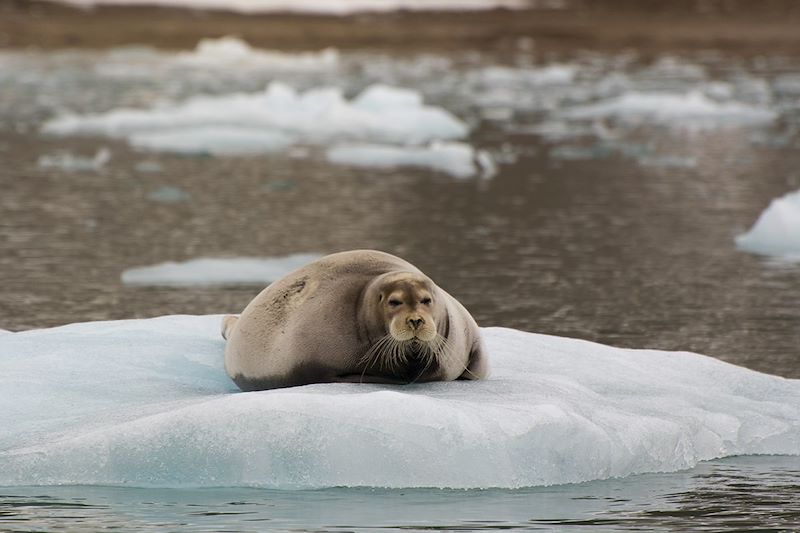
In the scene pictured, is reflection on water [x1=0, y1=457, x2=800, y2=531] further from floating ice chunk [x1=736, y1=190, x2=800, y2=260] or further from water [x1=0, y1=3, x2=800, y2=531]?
floating ice chunk [x1=736, y1=190, x2=800, y2=260]

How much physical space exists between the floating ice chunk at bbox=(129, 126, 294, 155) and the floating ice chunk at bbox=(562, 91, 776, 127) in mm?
5354

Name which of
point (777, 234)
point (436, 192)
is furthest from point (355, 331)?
point (436, 192)

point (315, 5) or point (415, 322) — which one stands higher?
point (315, 5)

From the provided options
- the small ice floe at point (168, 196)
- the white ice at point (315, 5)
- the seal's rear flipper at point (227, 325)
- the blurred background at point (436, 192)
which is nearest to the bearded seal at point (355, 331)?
the seal's rear flipper at point (227, 325)

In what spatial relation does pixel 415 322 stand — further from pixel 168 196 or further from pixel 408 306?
pixel 168 196

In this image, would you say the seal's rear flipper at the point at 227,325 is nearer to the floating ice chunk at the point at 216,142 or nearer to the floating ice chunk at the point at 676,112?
the floating ice chunk at the point at 216,142

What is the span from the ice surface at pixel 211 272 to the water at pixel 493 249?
169 mm

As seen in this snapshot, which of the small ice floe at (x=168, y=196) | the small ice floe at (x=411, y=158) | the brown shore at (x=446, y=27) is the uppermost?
the brown shore at (x=446, y=27)

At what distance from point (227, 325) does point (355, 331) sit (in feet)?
3.05

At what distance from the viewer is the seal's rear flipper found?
5.31 meters

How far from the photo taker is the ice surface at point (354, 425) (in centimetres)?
400

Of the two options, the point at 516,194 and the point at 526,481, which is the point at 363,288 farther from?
the point at 516,194

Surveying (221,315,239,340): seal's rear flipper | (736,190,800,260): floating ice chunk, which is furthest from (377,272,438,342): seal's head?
(736,190,800,260): floating ice chunk

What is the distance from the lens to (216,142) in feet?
52.3
